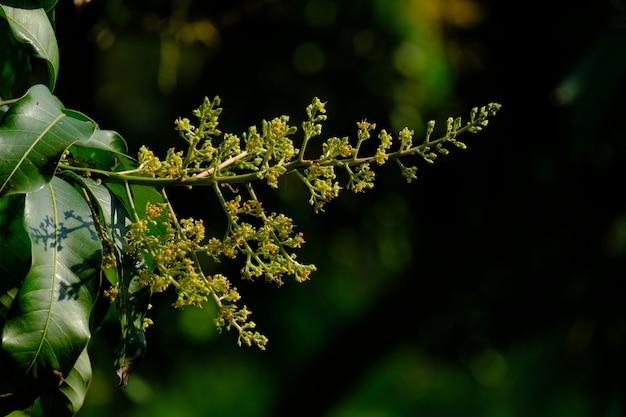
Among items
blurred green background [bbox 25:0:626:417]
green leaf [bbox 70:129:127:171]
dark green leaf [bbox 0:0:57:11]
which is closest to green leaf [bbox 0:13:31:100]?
dark green leaf [bbox 0:0:57:11]

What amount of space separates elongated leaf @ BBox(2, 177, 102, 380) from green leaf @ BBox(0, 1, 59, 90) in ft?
0.84

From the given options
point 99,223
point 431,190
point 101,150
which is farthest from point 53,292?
point 431,190

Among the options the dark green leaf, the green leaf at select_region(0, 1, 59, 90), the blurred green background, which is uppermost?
the dark green leaf

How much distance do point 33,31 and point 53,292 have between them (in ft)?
1.44

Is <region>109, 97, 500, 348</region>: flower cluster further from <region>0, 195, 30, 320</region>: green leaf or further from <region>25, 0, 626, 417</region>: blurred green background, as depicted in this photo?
<region>25, 0, 626, 417</region>: blurred green background

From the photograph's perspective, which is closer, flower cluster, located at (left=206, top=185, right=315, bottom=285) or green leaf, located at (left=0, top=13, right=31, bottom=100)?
flower cluster, located at (left=206, top=185, right=315, bottom=285)

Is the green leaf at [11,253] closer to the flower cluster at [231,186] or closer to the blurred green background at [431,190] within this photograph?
the flower cluster at [231,186]

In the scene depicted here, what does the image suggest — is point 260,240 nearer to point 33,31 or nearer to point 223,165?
point 223,165

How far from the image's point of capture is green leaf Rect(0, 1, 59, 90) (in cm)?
144

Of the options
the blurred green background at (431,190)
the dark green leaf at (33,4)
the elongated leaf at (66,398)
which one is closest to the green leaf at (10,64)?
the dark green leaf at (33,4)

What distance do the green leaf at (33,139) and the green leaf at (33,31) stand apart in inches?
5.7

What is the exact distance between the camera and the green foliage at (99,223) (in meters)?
1.26

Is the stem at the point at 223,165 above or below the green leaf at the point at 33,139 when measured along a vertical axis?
above

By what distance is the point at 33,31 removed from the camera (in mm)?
1464
